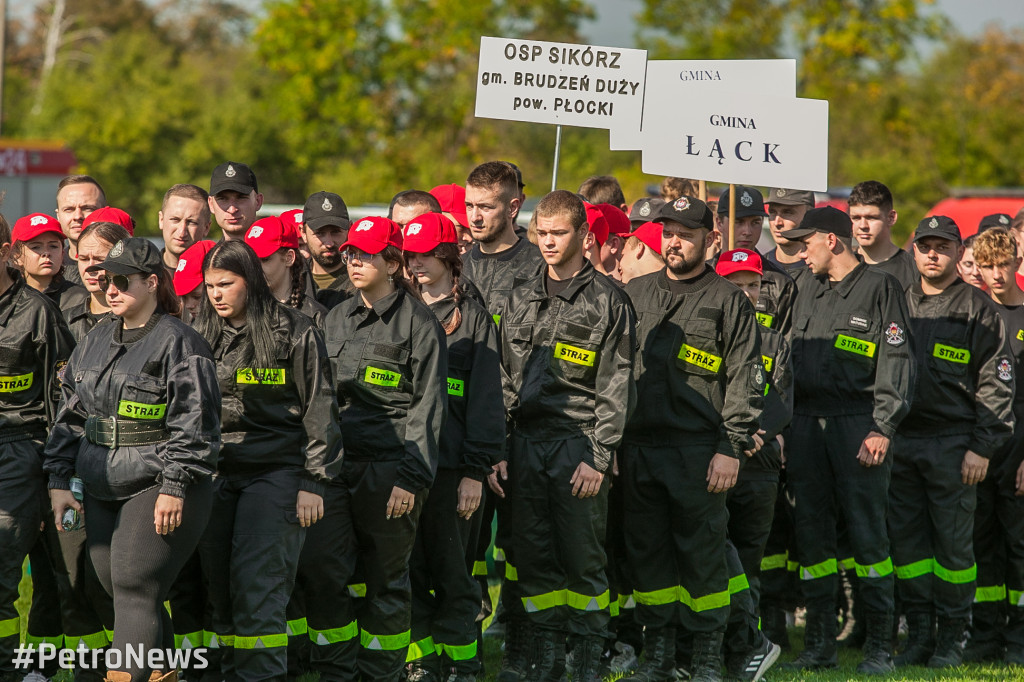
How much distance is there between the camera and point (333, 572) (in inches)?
236

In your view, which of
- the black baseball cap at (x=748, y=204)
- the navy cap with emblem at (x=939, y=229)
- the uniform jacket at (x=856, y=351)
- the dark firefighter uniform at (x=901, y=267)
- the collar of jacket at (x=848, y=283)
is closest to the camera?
the uniform jacket at (x=856, y=351)

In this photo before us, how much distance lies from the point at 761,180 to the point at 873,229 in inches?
43.6

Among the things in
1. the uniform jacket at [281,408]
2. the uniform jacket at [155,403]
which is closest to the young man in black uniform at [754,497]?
the uniform jacket at [281,408]

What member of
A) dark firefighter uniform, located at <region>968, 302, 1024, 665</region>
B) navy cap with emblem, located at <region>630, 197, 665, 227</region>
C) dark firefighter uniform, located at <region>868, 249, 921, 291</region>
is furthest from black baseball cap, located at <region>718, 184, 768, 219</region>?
dark firefighter uniform, located at <region>968, 302, 1024, 665</region>

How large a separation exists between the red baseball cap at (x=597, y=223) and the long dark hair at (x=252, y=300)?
230 centimetres

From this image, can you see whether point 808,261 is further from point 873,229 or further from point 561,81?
point 561,81

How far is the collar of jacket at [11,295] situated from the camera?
6010mm

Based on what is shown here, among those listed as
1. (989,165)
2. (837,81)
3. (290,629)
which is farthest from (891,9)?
(290,629)

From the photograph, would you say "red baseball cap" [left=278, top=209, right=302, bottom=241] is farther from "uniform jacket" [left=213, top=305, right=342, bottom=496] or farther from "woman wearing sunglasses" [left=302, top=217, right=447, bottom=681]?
"uniform jacket" [left=213, top=305, right=342, bottom=496]

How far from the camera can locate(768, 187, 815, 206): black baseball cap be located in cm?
899

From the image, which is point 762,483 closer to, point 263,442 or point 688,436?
point 688,436

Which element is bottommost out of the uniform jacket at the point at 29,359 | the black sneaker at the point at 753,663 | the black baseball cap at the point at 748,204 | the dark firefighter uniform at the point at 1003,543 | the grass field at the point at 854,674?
the grass field at the point at 854,674

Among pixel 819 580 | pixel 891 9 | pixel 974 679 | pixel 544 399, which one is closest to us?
pixel 544 399

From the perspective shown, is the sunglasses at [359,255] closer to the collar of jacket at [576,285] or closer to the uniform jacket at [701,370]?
the collar of jacket at [576,285]
